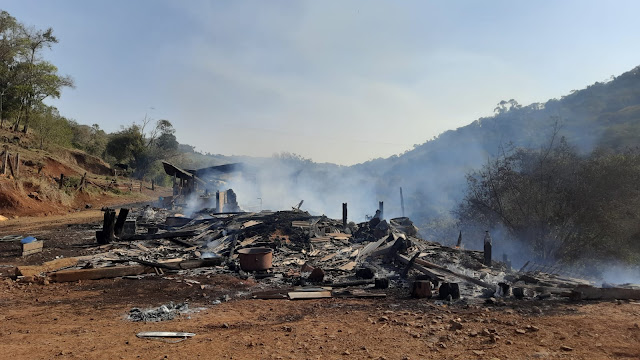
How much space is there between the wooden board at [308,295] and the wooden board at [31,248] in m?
9.21

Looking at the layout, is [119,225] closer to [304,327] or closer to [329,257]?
[329,257]

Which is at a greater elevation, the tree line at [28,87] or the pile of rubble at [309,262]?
the tree line at [28,87]

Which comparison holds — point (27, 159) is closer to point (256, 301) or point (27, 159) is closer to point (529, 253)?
point (256, 301)

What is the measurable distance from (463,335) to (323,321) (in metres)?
2.09

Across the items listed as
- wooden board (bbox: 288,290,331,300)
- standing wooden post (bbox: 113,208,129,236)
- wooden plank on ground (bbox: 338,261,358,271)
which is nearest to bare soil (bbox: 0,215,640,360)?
wooden board (bbox: 288,290,331,300)

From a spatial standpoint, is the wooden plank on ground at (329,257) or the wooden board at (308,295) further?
the wooden plank on ground at (329,257)

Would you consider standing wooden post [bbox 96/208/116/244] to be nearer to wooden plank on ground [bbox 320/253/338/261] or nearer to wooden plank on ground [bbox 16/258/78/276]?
wooden plank on ground [bbox 16/258/78/276]

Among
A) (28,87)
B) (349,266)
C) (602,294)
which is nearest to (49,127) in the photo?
(28,87)

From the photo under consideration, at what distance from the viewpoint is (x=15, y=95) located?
3359cm

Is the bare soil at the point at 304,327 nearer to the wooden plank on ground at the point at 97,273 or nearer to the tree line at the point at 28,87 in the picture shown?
the wooden plank on ground at the point at 97,273

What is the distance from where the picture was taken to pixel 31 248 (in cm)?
1056

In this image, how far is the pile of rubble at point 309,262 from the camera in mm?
7035

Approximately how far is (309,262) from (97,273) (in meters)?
5.59

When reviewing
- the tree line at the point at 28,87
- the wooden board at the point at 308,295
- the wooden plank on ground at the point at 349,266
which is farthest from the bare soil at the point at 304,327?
the tree line at the point at 28,87
